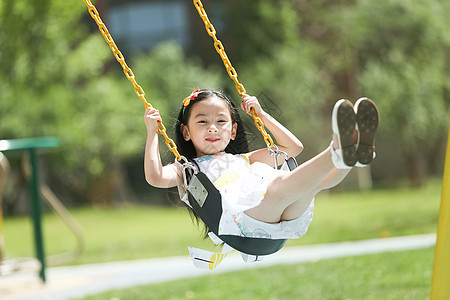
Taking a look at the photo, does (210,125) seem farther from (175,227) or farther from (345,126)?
(175,227)

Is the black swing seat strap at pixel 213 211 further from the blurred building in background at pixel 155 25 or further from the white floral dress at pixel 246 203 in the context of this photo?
the blurred building in background at pixel 155 25

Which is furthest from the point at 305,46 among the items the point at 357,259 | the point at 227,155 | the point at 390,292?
the point at 227,155

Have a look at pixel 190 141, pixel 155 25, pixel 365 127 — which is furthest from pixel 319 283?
pixel 155 25

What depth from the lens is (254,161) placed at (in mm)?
3184

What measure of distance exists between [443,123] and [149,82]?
850cm

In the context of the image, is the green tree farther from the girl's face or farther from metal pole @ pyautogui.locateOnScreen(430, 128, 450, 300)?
metal pole @ pyautogui.locateOnScreen(430, 128, 450, 300)

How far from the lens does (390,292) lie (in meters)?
4.96

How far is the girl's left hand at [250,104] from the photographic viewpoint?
3.04 metres

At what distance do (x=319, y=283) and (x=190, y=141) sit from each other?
8.92 ft

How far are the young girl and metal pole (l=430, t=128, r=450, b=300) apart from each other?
22.6 inches

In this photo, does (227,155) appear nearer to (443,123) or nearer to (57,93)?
(57,93)

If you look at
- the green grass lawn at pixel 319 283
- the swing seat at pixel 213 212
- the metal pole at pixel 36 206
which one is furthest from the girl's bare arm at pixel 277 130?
the metal pole at pixel 36 206

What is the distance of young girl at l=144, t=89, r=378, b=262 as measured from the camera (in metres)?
2.30

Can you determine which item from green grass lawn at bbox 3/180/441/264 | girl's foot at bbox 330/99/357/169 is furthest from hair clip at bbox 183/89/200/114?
green grass lawn at bbox 3/180/441/264
